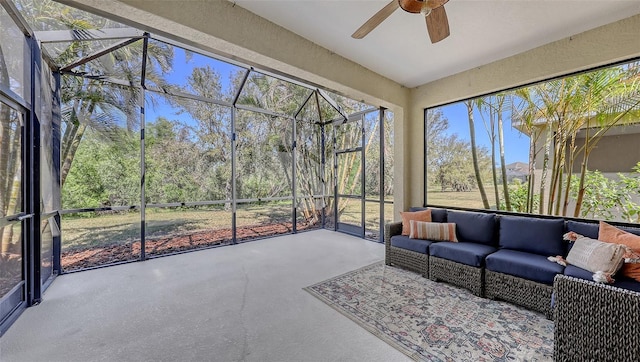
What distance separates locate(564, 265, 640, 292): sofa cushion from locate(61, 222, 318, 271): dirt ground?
4756 millimetres

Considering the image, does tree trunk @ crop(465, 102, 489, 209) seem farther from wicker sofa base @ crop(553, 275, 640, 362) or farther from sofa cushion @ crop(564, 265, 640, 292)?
wicker sofa base @ crop(553, 275, 640, 362)

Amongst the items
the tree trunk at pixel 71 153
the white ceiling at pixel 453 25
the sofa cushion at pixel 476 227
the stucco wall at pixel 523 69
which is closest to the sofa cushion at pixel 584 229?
the sofa cushion at pixel 476 227

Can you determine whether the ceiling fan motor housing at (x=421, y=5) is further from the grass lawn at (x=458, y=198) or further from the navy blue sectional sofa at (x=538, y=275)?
the grass lawn at (x=458, y=198)

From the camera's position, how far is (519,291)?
2539 millimetres

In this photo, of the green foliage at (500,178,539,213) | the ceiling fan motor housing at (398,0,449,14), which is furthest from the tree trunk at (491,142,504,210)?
the ceiling fan motor housing at (398,0,449,14)

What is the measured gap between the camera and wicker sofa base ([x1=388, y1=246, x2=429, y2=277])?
3342 millimetres

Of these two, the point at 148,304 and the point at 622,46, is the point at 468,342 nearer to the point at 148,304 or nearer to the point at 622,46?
the point at 148,304

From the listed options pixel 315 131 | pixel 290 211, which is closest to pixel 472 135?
pixel 315 131

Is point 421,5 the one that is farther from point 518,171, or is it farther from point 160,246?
point 160,246

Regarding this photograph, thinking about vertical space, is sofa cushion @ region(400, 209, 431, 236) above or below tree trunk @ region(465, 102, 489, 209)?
below

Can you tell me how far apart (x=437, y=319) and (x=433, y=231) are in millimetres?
1424

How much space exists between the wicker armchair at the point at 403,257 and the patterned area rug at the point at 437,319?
19cm

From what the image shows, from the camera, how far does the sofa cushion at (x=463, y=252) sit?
9.44 feet

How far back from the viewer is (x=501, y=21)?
2742 mm
